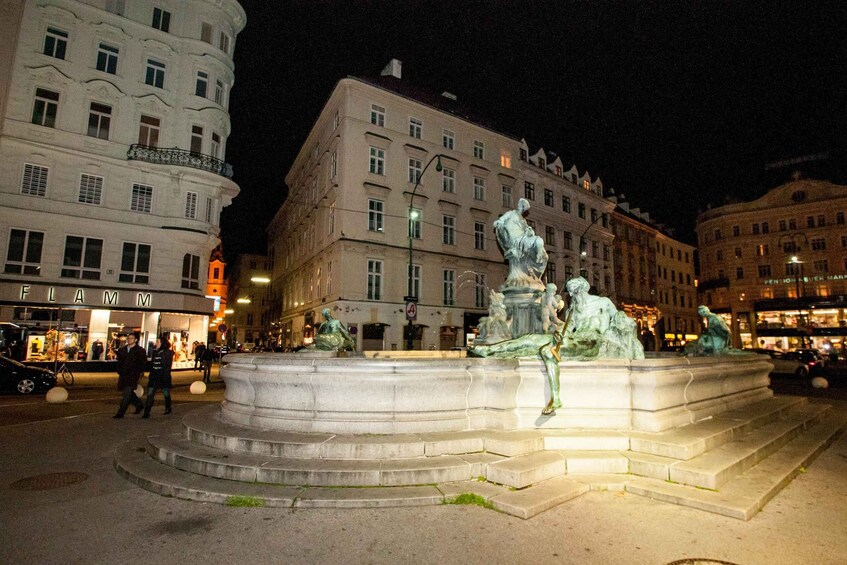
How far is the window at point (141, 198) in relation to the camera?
24766 millimetres

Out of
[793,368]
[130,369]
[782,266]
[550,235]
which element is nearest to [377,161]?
[550,235]

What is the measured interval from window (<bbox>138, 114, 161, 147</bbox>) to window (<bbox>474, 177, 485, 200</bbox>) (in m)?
22.3

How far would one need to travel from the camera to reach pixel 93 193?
78.0 feet

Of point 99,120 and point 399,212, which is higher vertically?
point 99,120

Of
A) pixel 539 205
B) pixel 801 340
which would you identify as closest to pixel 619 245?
pixel 539 205

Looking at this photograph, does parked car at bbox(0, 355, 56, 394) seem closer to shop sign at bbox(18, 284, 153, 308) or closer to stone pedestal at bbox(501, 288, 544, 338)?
shop sign at bbox(18, 284, 153, 308)

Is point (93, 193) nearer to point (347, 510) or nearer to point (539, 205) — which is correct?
point (347, 510)

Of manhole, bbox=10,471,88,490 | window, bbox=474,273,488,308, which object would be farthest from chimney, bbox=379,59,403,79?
manhole, bbox=10,471,88,490

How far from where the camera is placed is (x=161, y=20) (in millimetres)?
26266

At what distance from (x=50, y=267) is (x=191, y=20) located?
1622cm

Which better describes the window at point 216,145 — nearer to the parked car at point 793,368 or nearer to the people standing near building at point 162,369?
the people standing near building at point 162,369

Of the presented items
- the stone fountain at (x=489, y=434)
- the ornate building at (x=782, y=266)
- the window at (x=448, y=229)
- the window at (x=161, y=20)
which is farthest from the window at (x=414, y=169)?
the ornate building at (x=782, y=266)

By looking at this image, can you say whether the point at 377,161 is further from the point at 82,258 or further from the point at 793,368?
the point at 793,368

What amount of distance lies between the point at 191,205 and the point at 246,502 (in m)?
25.3
